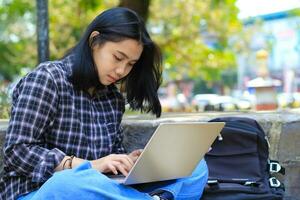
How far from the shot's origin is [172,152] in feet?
5.82

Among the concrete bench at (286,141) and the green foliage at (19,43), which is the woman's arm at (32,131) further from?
the green foliage at (19,43)

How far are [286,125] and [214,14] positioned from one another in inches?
401

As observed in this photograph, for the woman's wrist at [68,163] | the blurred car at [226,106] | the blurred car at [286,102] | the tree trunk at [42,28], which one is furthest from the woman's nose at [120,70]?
the blurred car at [286,102]

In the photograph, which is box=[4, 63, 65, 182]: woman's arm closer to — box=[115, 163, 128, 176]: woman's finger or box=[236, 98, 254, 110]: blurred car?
box=[115, 163, 128, 176]: woman's finger

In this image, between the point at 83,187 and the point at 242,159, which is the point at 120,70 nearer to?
the point at 83,187

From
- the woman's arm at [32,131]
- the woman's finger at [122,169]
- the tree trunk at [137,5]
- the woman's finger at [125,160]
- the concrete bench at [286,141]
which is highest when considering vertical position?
the tree trunk at [137,5]

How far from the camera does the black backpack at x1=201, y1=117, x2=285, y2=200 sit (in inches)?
95.8

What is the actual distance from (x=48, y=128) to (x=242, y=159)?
104 cm

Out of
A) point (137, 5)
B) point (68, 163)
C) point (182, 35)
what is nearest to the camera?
point (68, 163)

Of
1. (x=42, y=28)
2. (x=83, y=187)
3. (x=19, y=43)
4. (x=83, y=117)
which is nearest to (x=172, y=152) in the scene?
(x=83, y=187)

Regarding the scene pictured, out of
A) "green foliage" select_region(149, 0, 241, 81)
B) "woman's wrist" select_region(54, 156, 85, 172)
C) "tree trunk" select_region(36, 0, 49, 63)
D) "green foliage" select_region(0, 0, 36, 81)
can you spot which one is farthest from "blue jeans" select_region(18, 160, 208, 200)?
"green foliage" select_region(0, 0, 36, 81)

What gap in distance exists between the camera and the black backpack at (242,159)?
7.98ft

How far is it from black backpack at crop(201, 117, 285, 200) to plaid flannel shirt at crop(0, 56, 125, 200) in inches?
23.6

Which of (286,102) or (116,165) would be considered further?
(286,102)
